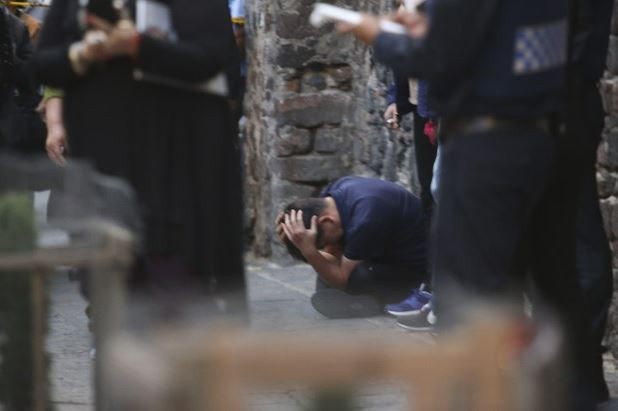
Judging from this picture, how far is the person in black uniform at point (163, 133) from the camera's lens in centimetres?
390

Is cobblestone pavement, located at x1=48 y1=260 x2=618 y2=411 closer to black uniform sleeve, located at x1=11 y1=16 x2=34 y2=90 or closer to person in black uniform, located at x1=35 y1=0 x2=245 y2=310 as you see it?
person in black uniform, located at x1=35 y1=0 x2=245 y2=310

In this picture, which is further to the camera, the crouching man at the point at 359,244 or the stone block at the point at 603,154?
the crouching man at the point at 359,244

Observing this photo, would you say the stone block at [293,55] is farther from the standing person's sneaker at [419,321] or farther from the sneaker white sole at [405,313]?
the standing person's sneaker at [419,321]

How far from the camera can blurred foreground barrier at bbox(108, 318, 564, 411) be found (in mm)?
1881

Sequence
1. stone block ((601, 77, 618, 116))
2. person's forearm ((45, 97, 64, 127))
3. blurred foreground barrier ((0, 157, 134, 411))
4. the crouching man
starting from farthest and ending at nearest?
the crouching man < stone block ((601, 77, 618, 116)) < person's forearm ((45, 97, 64, 127)) < blurred foreground barrier ((0, 157, 134, 411))

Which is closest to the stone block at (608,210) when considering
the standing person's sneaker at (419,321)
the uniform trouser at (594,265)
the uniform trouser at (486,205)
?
the uniform trouser at (594,265)

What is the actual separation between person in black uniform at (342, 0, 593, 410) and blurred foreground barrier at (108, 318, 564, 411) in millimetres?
1601

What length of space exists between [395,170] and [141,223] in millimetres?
4317

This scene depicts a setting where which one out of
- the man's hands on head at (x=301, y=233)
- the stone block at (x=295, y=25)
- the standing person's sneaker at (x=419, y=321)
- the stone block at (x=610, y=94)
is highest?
the stone block at (x=295, y=25)

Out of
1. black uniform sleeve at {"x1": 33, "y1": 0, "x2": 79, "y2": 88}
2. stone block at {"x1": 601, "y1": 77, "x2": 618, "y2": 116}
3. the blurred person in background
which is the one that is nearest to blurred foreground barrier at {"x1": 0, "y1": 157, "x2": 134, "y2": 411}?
black uniform sleeve at {"x1": 33, "y1": 0, "x2": 79, "y2": 88}

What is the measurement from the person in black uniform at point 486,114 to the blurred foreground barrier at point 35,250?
84cm

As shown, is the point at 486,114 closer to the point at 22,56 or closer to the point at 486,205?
the point at 486,205

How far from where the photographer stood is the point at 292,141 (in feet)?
28.8

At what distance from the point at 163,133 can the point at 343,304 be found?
2911 mm
